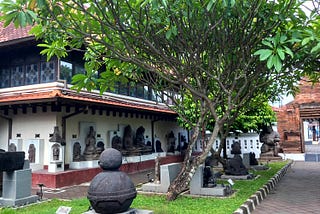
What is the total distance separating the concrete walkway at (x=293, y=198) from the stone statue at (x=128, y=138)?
21.1 feet

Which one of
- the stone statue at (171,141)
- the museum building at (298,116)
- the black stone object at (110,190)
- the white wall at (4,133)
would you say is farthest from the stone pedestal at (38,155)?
the museum building at (298,116)

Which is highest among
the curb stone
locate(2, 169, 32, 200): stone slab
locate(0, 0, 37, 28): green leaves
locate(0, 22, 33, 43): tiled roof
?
locate(0, 22, 33, 43): tiled roof

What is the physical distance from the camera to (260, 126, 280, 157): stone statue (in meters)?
17.6

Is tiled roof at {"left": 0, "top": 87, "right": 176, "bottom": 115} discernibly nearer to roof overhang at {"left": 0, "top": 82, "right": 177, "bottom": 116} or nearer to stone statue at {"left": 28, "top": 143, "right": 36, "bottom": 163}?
roof overhang at {"left": 0, "top": 82, "right": 177, "bottom": 116}

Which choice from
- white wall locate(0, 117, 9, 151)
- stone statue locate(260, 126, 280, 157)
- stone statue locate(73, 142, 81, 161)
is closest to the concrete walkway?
stone statue locate(260, 126, 280, 157)

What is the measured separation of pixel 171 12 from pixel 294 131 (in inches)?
653

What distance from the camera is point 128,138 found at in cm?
1398

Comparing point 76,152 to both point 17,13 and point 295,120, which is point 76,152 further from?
point 295,120

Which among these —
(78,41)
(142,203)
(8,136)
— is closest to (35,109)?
(8,136)

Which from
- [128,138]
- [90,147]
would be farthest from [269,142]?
[90,147]

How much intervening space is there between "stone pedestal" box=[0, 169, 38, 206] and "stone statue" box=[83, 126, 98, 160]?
3703 millimetres

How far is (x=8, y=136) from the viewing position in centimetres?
A: 1154

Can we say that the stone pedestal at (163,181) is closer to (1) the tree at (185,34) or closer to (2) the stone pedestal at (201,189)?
(2) the stone pedestal at (201,189)

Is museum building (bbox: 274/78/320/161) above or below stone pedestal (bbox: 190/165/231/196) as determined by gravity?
above
